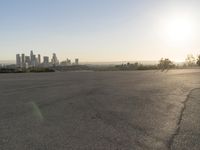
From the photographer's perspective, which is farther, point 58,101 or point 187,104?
Result: point 58,101

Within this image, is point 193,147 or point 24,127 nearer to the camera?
point 193,147

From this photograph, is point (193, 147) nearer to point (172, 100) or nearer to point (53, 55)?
point (172, 100)

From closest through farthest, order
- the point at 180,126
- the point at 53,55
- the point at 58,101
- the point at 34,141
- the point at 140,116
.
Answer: the point at 34,141
the point at 180,126
the point at 140,116
the point at 58,101
the point at 53,55

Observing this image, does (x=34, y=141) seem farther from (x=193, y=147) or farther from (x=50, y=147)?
(x=193, y=147)

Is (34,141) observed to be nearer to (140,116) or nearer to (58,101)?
(140,116)

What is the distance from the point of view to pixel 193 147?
15.3ft

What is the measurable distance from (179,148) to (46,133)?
2401 mm

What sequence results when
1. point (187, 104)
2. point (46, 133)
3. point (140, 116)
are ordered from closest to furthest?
point (46, 133), point (140, 116), point (187, 104)

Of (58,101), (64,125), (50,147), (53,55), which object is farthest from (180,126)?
(53,55)

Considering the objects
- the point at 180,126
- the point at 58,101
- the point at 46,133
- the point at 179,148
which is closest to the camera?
the point at 179,148

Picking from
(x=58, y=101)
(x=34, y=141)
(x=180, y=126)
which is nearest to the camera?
(x=34, y=141)

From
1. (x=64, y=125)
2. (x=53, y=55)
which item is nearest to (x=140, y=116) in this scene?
(x=64, y=125)

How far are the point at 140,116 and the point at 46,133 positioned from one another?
2.39 m

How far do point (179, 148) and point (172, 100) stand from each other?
497 centimetres
